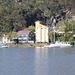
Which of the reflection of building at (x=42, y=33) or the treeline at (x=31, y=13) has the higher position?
the treeline at (x=31, y=13)

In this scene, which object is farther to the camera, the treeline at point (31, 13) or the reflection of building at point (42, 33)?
the treeline at point (31, 13)

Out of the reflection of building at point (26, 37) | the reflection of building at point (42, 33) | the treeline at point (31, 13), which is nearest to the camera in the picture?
the reflection of building at point (42, 33)

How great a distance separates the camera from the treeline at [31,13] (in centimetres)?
13362

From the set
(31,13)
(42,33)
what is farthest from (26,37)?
(31,13)

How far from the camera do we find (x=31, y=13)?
450ft

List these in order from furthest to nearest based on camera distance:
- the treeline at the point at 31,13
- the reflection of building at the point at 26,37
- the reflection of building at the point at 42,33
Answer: the treeline at the point at 31,13
the reflection of building at the point at 26,37
the reflection of building at the point at 42,33

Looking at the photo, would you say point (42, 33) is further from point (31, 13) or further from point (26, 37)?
point (31, 13)

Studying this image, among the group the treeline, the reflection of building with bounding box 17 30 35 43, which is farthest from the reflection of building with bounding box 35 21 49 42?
the treeline

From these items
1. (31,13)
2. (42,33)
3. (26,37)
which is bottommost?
(26,37)

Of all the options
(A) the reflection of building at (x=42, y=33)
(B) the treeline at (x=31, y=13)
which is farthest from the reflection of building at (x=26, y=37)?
(B) the treeline at (x=31, y=13)

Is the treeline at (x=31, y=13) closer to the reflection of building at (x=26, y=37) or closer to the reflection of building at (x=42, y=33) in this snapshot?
the reflection of building at (x=26, y=37)

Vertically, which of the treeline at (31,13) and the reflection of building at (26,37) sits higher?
the treeline at (31,13)

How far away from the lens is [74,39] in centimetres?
10431

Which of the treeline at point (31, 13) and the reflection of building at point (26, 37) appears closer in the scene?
the reflection of building at point (26, 37)
